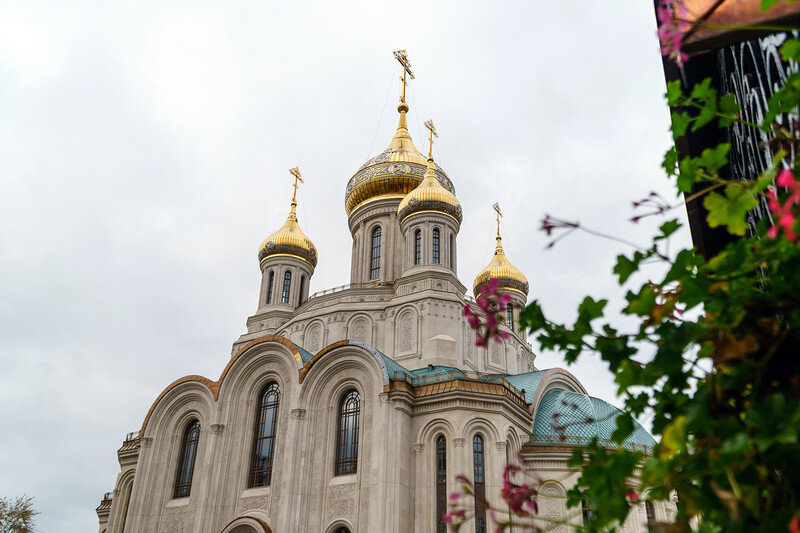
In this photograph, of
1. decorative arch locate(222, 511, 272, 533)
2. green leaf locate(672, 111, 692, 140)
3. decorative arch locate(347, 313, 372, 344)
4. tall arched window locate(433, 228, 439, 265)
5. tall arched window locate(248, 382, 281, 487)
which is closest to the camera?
green leaf locate(672, 111, 692, 140)

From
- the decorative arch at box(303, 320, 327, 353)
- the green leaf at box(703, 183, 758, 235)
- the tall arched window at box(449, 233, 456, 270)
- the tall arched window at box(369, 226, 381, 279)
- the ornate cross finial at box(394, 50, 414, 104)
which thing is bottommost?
the green leaf at box(703, 183, 758, 235)

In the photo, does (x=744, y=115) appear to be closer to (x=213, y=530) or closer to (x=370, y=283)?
(x=213, y=530)

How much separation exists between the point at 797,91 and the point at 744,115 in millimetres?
2087

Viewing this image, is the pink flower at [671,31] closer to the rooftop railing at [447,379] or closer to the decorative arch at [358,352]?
the decorative arch at [358,352]

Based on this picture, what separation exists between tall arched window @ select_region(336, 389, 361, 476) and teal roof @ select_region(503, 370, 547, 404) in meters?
5.76

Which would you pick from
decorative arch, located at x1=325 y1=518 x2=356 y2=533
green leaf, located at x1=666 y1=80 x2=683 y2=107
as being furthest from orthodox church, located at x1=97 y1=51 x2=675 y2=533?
green leaf, located at x1=666 y1=80 x2=683 y2=107

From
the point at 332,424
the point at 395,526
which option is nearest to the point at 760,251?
the point at 395,526

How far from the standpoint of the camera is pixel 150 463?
75.2 ft

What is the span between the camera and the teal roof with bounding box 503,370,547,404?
22.5 metres

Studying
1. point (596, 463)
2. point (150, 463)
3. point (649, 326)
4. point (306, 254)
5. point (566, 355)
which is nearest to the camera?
point (596, 463)

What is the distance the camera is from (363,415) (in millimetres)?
19875

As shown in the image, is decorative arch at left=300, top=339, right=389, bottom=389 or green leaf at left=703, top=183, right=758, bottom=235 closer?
green leaf at left=703, top=183, right=758, bottom=235

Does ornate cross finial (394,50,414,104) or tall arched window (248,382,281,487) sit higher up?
ornate cross finial (394,50,414,104)

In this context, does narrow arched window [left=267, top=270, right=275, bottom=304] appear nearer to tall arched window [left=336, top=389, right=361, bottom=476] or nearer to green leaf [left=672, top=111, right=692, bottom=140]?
tall arched window [left=336, top=389, right=361, bottom=476]
